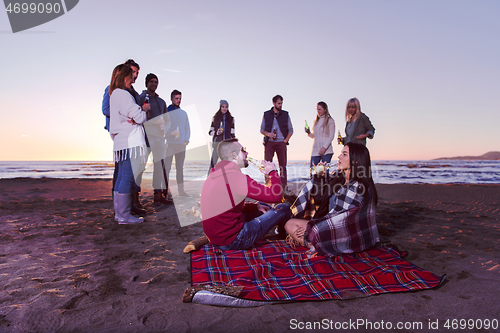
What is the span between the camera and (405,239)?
381 cm

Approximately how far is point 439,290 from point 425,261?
77 centimetres

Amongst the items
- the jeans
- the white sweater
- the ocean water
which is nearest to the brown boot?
the jeans

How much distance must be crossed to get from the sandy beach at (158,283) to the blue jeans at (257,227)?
61 centimetres

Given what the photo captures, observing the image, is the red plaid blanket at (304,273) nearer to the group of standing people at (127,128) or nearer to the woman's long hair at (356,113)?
the group of standing people at (127,128)

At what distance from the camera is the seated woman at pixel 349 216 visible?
2855 millimetres

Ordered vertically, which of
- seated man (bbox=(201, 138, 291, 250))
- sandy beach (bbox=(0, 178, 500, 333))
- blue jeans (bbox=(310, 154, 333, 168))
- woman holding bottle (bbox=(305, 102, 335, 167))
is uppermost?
woman holding bottle (bbox=(305, 102, 335, 167))

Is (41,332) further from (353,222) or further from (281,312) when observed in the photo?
(353,222)

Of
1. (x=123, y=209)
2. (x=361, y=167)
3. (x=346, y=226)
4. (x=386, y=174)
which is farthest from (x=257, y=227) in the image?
(x=386, y=174)

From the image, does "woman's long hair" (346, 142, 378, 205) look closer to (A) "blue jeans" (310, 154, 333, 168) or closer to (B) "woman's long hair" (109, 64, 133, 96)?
(A) "blue jeans" (310, 154, 333, 168)

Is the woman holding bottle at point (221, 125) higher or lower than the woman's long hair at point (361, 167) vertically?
higher

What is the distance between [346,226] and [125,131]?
3.33m

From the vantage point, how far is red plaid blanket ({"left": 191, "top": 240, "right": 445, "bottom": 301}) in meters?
2.23

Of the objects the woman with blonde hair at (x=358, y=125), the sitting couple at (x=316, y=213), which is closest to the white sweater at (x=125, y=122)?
the sitting couple at (x=316, y=213)

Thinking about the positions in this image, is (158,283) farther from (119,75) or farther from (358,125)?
(358,125)
